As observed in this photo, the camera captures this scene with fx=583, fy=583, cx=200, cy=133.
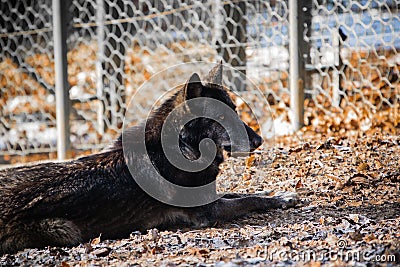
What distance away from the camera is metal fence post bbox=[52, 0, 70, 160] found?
5.79 metres

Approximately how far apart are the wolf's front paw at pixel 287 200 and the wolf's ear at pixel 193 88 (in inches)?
28.7

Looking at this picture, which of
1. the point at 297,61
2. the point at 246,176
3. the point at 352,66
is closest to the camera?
the point at 246,176

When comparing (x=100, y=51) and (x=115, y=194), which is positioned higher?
(x=100, y=51)

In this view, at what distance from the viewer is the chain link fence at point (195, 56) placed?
4.89 metres

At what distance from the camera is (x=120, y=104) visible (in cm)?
610

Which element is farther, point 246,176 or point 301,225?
point 246,176

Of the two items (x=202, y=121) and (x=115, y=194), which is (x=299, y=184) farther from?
(x=115, y=194)

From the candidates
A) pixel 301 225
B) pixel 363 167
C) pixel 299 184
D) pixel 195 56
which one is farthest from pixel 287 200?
pixel 195 56

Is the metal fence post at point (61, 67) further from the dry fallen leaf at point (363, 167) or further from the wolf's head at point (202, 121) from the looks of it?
the dry fallen leaf at point (363, 167)

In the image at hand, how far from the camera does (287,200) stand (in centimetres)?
317

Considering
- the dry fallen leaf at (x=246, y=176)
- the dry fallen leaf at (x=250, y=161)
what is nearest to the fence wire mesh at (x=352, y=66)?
the dry fallen leaf at (x=250, y=161)

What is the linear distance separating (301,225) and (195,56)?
3.67 m

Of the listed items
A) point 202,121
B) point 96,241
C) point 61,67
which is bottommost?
point 96,241

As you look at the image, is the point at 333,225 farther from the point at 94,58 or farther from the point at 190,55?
the point at 94,58
